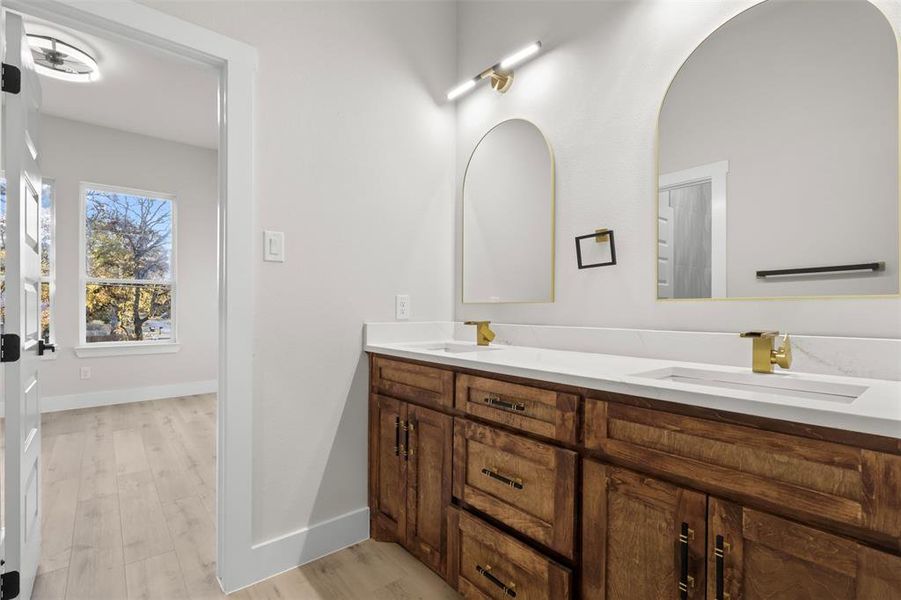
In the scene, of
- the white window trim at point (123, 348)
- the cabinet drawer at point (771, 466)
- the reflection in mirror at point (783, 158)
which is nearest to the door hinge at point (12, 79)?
the cabinet drawer at point (771, 466)

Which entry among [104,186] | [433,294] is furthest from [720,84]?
[104,186]

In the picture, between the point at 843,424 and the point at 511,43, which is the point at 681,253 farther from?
the point at 511,43

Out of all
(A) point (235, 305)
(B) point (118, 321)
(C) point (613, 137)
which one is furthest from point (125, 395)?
(C) point (613, 137)

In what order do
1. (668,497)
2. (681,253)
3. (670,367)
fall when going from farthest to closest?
(681,253)
(670,367)
(668,497)

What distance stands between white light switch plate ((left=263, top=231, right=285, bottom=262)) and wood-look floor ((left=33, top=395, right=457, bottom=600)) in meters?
1.26

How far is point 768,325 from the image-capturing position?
1.29 meters

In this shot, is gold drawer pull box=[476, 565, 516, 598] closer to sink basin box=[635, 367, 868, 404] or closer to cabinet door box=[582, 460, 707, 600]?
cabinet door box=[582, 460, 707, 600]

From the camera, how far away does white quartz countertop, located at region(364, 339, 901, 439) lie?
2.43 feet

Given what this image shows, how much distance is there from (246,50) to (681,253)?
1761 millimetres

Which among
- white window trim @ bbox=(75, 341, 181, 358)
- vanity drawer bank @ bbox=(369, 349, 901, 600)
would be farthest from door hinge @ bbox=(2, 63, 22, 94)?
white window trim @ bbox=(75, 341, 181, 358)

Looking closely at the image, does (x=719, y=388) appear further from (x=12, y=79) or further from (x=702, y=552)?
(x=12, y=79)

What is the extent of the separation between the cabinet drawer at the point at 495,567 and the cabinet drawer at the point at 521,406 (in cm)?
35

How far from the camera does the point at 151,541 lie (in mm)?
1976

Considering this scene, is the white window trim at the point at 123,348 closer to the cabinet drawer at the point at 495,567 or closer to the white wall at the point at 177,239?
the white wall at the point at 177,239
